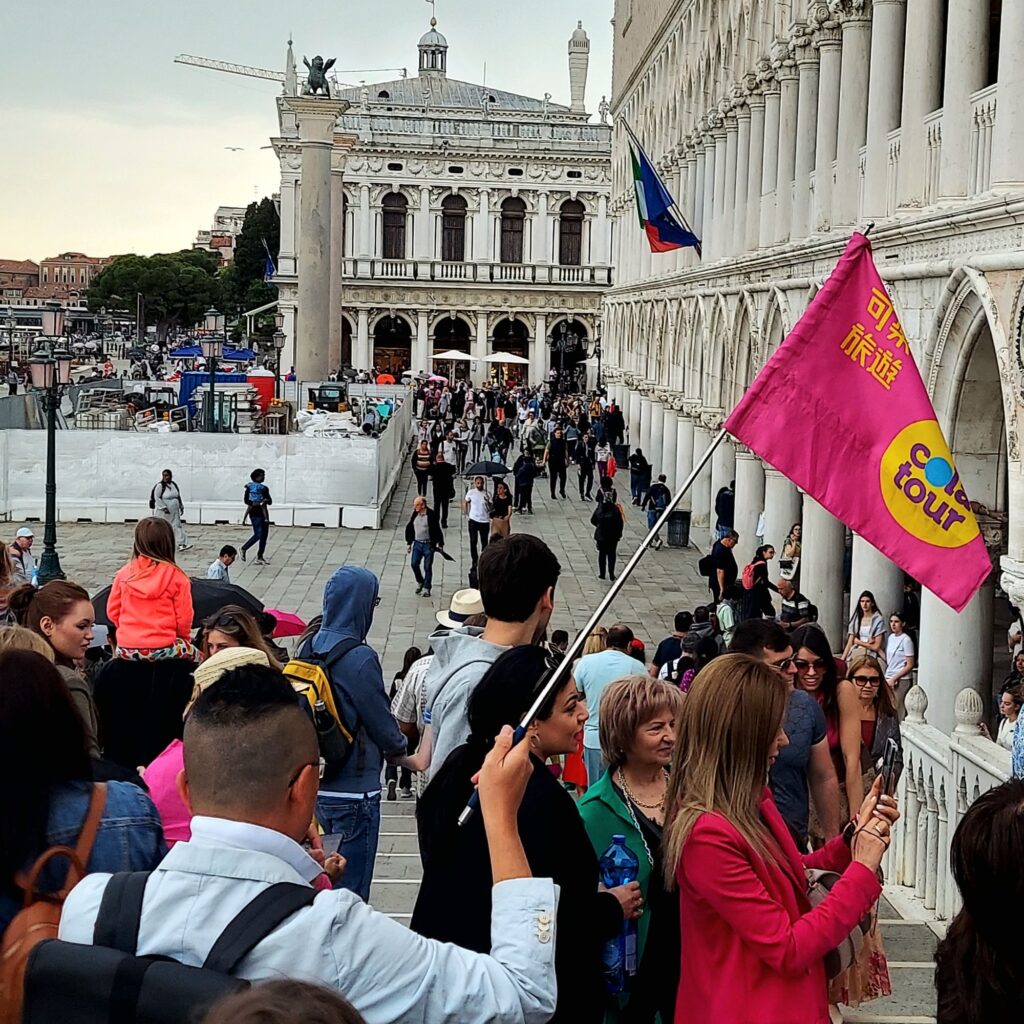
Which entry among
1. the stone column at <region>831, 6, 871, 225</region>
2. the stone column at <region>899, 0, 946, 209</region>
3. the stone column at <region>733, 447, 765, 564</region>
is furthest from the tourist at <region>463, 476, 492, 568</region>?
the stone column at <region>899, 0, 946, 209</region>

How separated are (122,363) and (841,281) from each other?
82.1 meters

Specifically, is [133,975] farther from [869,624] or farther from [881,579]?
[881,579]

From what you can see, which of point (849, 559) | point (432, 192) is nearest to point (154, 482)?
point (849, 559)

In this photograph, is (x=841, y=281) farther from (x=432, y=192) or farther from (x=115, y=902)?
(x=432, y=192)

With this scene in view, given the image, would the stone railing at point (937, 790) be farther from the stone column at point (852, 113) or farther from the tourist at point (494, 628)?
the stone column at point (852, 113)

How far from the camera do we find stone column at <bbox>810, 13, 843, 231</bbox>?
18516mm

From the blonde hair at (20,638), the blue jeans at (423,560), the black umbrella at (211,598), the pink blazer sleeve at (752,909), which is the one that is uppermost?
the blonde hair at (20,638)

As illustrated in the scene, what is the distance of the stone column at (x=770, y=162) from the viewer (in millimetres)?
22234

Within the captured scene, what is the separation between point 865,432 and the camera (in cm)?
622

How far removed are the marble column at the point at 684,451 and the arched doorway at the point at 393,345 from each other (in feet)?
131

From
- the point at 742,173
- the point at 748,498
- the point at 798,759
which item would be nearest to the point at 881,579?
the point at 748,498

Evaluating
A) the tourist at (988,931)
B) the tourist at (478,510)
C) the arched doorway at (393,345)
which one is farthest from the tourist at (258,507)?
the arched doorway at (393,345)

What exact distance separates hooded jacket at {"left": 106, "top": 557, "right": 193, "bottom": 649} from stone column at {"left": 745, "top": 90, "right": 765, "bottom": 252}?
658 inches

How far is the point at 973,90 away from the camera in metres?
13.3
